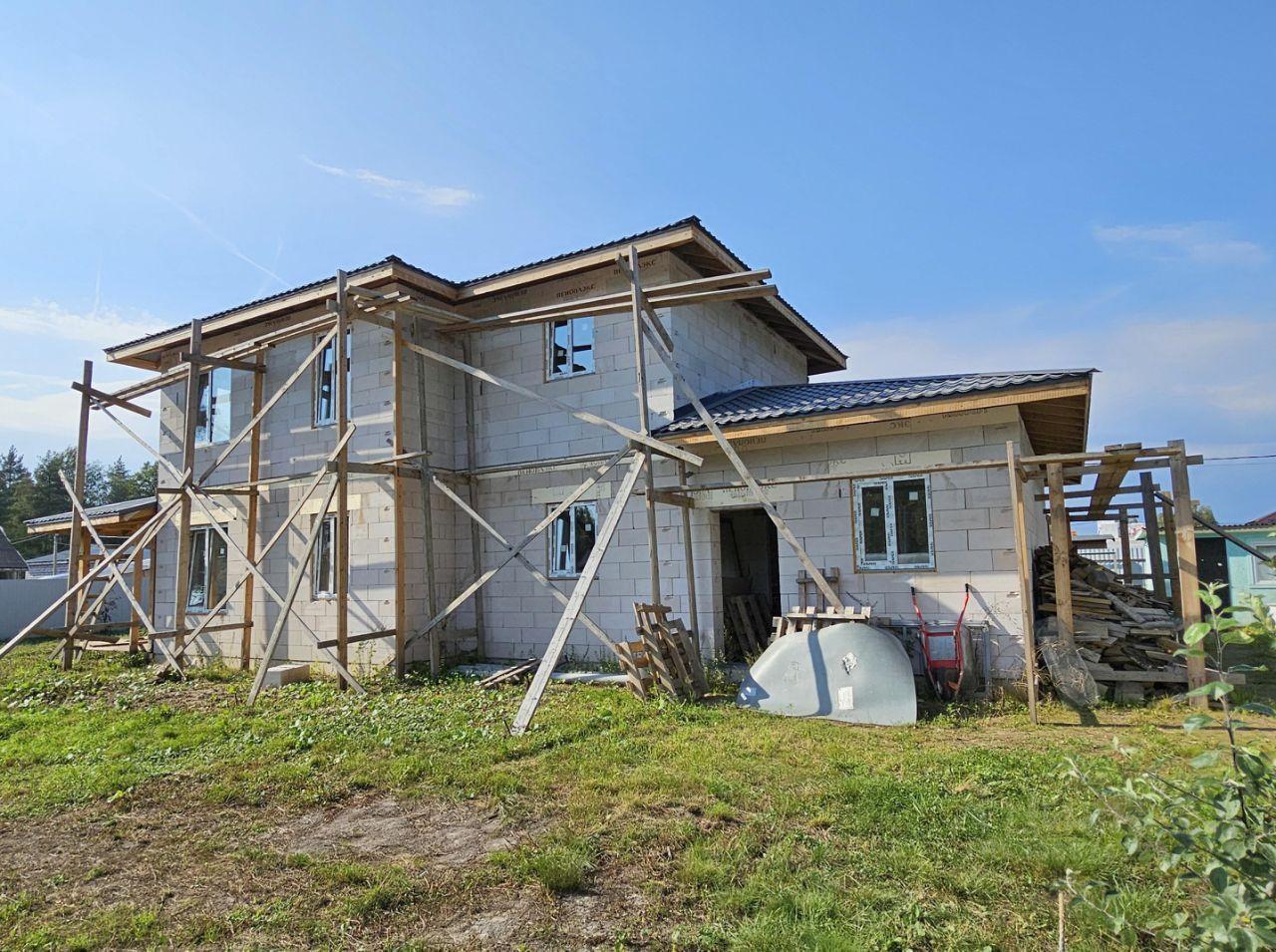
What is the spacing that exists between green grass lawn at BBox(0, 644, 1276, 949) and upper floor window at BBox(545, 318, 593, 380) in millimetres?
5512

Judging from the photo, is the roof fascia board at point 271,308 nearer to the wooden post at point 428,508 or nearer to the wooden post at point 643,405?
the wooden post at point 428,508

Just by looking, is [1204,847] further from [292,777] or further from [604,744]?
[292,777]

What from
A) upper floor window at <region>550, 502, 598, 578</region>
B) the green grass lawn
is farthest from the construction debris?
upper floor window at <region>550, 502, 598, 578</region>

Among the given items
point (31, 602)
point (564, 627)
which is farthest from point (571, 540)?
point (31, 602)

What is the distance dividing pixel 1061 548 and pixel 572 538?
6.56 m

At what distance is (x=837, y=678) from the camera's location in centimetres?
786

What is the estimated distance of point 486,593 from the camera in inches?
476

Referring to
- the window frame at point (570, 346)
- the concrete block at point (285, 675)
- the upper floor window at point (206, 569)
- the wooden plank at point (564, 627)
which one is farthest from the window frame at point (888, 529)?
the upper floor window at point (206, 569)

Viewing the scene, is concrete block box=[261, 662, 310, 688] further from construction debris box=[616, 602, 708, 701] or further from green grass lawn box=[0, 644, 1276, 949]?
construction debris box=[616, 602, 708, 701]

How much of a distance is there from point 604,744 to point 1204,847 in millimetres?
5070

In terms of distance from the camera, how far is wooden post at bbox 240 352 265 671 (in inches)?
488

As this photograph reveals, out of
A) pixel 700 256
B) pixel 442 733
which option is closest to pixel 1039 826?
pixel 442 733

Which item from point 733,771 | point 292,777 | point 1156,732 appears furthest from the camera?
point 1156,732

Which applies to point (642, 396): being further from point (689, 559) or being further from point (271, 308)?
point (271, 308)
